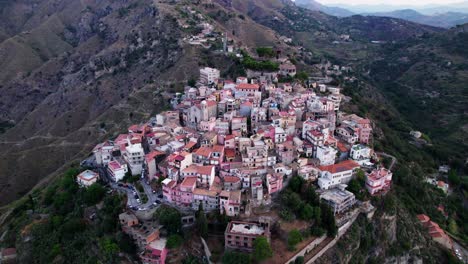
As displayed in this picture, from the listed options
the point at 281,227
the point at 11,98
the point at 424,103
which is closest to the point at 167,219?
the point at 281,227

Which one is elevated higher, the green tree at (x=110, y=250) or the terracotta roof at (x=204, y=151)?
the terracotta roof at (x=204, y=151)

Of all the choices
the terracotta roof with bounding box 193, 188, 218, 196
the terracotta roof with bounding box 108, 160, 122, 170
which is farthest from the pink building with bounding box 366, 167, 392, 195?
the terracotta roof with bounding box 108, 160, 122, 170

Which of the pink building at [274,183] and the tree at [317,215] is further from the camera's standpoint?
the pink building at [274,183]

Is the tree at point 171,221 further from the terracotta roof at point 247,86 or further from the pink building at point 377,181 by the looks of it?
the terracotta roof at point 247,86

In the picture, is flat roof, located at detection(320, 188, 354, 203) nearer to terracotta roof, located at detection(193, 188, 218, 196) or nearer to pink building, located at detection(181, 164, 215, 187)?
terracotta roof, located at detection(193, 188, 218, 196)

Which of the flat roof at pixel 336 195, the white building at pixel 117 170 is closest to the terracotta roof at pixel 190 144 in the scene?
the white building at pixel 117 170
